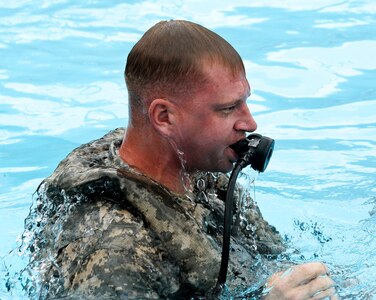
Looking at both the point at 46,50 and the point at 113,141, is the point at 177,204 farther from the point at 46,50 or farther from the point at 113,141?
the point at 46,50

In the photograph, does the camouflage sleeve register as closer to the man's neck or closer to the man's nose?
the man's neck

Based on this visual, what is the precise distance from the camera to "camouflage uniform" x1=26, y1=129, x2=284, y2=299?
3.18 metres

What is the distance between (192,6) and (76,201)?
578 centimetres

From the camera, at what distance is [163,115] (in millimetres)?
3465

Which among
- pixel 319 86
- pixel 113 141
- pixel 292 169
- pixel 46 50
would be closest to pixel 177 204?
pixel 113 141

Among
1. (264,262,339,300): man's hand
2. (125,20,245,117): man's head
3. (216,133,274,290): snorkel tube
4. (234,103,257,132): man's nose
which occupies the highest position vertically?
(125,20,245,117): man's head

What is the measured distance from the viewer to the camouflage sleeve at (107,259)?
315 cm

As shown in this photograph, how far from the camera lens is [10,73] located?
768cm

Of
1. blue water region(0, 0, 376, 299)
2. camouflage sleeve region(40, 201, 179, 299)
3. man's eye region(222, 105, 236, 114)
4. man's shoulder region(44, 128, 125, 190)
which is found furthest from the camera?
blue water region(0, 0, 376, 299)

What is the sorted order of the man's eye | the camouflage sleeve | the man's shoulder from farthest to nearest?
the man's eye, the man's shoulder, the camouflage sleeve

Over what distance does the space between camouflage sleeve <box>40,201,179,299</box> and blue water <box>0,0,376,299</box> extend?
0.86 meters

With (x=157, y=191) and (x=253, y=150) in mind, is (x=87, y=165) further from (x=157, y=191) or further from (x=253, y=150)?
(x=253, y=150)

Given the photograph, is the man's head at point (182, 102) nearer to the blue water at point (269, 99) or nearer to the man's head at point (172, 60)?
the man's head at point (172, 60)

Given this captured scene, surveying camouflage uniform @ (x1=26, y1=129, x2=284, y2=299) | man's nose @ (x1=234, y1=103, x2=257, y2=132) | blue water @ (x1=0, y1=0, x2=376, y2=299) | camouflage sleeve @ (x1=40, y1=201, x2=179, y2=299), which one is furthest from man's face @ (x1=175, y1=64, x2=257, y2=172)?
blue water @ (x1=0, y1=0, x2=376, y2=299)
